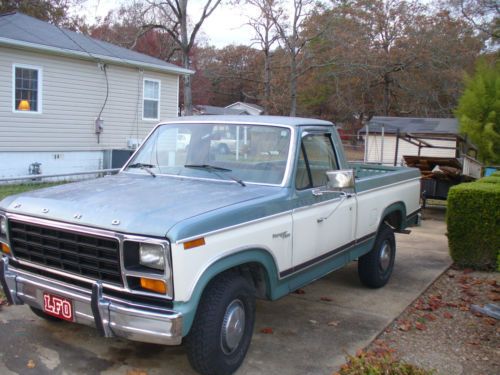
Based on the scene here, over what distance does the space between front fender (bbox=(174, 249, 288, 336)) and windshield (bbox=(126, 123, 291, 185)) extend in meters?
0.73

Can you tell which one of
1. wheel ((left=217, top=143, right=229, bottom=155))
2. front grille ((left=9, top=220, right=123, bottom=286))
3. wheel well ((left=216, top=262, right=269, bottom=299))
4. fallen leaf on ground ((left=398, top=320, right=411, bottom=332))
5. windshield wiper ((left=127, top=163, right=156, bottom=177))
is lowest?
fallen leaf on ground ((left=398, top=320, right=411, bottom=332))

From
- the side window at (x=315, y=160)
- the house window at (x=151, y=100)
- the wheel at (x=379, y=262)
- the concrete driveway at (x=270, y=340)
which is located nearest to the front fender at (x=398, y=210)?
the wheel at (x=379, y=262)

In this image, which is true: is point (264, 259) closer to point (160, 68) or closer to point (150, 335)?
point (150, 335)

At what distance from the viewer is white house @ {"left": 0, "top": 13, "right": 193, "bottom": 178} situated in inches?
526

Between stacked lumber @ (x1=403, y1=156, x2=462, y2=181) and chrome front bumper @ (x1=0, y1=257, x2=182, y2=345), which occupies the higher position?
stacked lumber @ (x1=403, y1=156, x2=462, y2=181)

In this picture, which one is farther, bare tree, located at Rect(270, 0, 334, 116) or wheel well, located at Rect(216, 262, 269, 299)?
bare tree, located at Rect(270, 0, 334, 116)

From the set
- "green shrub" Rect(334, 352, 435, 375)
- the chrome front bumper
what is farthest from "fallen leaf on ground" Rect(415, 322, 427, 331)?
the chrome front bumper

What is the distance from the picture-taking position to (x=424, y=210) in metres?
12.8

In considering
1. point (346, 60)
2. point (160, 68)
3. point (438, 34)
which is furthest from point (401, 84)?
point (160, 68)

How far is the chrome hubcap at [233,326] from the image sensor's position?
353 centimetres

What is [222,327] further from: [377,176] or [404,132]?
[404,132]

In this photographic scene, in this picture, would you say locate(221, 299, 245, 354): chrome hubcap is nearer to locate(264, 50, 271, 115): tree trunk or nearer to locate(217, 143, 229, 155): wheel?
locate(217, 143, 229, 155): wheel

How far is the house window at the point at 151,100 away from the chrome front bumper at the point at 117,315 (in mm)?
14021

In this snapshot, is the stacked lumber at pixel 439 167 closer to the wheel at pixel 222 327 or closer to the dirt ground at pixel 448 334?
the dirt ground at pixel 448 334
